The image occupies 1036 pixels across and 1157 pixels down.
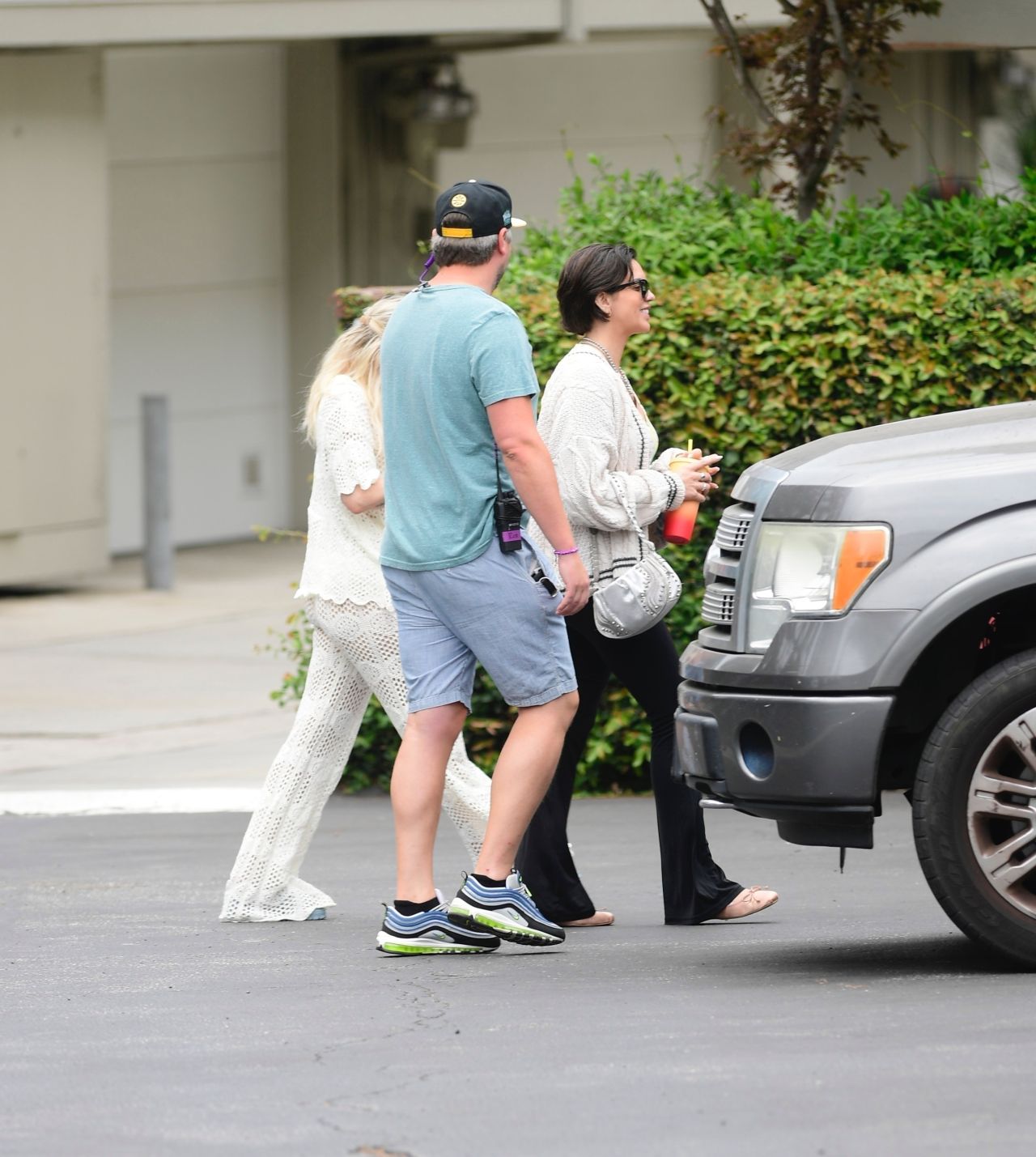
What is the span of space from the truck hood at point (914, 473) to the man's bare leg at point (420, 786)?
3.25 ft

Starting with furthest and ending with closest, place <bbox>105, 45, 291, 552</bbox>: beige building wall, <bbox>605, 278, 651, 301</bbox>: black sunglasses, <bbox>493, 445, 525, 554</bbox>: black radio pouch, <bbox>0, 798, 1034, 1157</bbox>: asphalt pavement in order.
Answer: <bbox>105, 45, 291, 552</bbox>: beige building wall, <bbox>605, 278, 651, 301</bbox>: black sunglasses, <bbox>493, 445, 525, 554</bbox>: black radio pouch, <bbox>0, 798, 1034, 1157</bbox>: asphalt pavement

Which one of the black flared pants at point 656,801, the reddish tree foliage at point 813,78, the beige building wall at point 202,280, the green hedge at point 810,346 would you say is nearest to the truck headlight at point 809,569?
the black flared pants at point 656,801

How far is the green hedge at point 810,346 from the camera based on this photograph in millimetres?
8234

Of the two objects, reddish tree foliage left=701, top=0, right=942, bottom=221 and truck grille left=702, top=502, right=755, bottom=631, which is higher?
reddish tree foliage left=701, top=0, right=942, bottom=221

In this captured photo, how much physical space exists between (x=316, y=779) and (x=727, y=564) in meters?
1.50

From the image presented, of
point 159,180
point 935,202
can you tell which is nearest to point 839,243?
point 935,202

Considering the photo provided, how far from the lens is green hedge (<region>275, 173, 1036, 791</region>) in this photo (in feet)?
27.0

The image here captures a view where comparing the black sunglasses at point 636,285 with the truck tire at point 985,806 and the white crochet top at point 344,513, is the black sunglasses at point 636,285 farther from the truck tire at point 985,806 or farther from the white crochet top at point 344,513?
the truck tire at point 985,806

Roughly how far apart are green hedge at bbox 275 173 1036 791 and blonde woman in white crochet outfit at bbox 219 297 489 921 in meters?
1.91

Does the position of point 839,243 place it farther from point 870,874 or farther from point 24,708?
point 24,708

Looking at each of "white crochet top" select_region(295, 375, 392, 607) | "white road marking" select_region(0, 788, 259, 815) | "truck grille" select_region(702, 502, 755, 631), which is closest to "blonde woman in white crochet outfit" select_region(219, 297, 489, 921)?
"white crochet top" select_region(295, 375, 392, 607)

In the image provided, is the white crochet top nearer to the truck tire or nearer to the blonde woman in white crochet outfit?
the blonde woman in white crochet outfit

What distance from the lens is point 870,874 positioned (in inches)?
285

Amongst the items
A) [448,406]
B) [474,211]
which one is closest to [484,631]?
[448,406]
